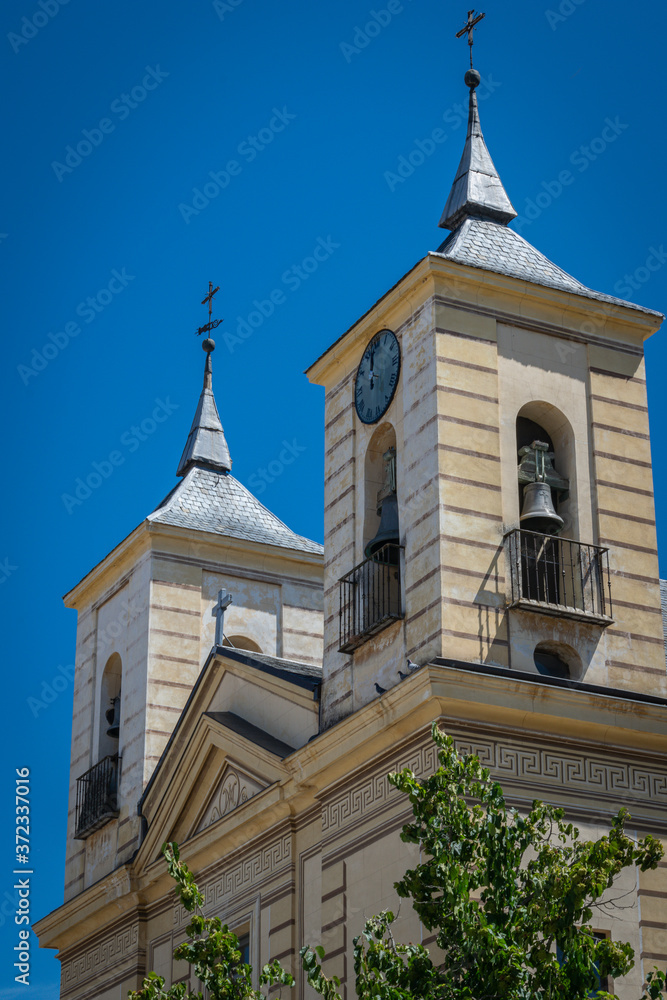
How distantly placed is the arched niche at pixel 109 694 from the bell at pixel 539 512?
1150cm

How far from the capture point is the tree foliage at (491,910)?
15719 mm

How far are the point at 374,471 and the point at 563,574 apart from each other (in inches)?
136

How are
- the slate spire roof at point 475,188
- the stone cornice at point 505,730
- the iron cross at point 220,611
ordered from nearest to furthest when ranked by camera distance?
the stone cornice at point 505,730, the slate spire roof at point 475,188, the iron cross at point 220,611

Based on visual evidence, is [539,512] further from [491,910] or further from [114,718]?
[114,718]

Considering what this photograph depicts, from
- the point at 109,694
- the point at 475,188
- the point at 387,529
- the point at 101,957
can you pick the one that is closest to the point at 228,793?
the point at 101,957

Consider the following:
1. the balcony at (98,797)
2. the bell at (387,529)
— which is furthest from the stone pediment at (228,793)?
the bell at (387,529)

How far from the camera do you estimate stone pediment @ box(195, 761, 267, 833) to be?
1052 inches

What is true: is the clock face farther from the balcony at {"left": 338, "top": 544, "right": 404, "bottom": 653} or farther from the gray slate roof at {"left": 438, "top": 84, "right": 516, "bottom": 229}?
the gray slate roof at {"left": 438, "top": 84, "right": 516, "bottom": 229}

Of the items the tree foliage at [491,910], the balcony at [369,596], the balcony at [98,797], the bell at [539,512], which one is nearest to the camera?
the tree foliage at [491,910]

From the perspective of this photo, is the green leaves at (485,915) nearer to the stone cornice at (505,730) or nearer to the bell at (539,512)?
the stone cornice at (505,730)

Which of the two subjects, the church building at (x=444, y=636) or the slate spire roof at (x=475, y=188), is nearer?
the church building at (x=444, y=636)

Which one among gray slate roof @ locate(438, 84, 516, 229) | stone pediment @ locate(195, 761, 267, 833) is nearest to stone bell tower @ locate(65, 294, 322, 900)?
stone pediment @ locate(195, 761, 267, 833)

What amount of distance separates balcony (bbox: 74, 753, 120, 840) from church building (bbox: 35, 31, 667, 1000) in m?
0.97

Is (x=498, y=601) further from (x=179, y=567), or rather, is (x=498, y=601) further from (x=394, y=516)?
(x=179, y=567)
